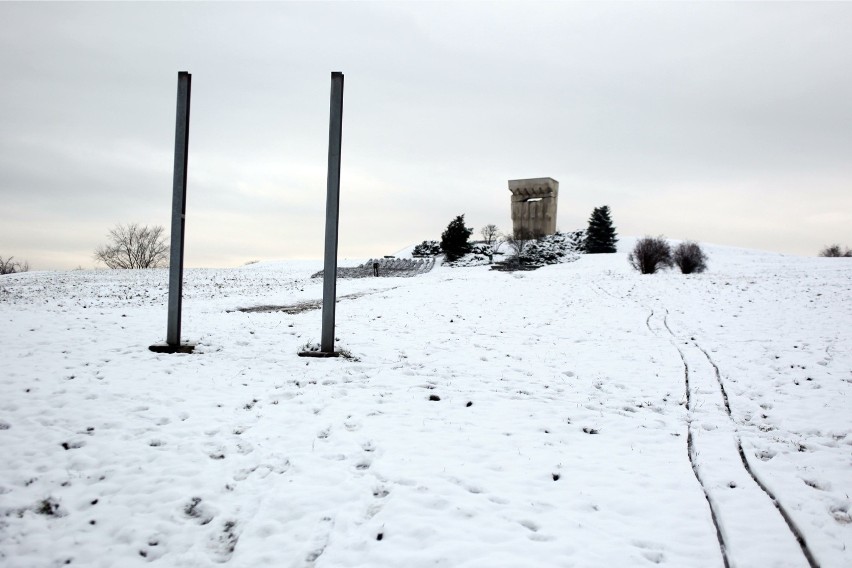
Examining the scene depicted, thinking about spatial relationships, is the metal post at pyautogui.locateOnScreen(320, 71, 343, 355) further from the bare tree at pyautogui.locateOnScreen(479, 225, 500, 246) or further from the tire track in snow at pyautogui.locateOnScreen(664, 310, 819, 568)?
the bare tree at pyautogui.locateOnScreen(479, 225, 500, 246)

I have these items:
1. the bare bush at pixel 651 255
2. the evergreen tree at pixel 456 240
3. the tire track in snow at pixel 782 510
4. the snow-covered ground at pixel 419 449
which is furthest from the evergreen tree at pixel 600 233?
the tire track in snow at pixel 782 510

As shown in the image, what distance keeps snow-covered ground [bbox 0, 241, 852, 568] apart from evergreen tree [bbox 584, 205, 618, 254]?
44545mm

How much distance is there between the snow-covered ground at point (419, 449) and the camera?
4230mm

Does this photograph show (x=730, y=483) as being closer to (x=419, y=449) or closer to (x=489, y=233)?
(x=419, y=449)

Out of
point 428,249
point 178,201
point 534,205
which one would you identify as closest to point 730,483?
point 178,201

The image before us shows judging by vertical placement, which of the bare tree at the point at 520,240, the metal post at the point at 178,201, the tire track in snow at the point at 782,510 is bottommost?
the tire track in snow at the point at 782,510

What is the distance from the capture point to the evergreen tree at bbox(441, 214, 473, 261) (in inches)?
2014

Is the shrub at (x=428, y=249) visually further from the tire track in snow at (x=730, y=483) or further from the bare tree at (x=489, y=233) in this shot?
A: the tire track in snow at (x=730, y=483)

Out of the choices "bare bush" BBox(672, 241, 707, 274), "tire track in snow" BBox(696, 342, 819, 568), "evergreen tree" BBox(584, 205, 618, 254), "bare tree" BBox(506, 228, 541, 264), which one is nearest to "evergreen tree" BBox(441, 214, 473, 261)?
"bare tree" BBox(506, 228, 541, 264)

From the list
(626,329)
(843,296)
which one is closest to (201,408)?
(626,329)

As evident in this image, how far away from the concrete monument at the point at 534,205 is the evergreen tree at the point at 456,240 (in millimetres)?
12755

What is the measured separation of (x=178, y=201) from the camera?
381 inches

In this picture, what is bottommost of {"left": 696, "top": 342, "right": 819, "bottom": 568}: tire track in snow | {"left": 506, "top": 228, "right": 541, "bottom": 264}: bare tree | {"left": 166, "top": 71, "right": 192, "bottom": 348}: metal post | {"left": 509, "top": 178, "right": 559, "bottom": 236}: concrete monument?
{"left": 696, "top": 342, "right": 819, "bottom": 568}: tire track in snow

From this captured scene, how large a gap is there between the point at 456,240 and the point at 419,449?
4581 centimetres
